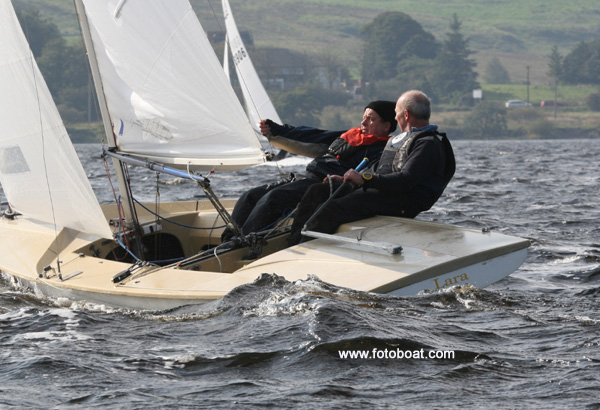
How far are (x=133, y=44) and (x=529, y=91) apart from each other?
108178 millimetres

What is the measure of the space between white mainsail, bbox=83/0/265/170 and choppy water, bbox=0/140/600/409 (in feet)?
4.20

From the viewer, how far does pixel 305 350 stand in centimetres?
392

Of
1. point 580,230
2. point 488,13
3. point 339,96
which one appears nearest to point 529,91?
point 339,96

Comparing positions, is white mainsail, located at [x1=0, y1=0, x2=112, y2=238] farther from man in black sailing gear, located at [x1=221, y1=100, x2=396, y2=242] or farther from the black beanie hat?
the black beanie hat

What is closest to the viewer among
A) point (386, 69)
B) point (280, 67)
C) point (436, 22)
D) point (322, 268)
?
point (322, 268)

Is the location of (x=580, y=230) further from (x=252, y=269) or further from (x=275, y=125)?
(x=252, y=269)

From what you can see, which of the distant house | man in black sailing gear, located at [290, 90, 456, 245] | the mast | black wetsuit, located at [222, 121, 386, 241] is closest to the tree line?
the distant house

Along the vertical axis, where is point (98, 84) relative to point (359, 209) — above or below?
above

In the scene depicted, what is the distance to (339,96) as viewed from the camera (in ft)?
332

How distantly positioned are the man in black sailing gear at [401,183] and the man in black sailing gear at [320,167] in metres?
0.31

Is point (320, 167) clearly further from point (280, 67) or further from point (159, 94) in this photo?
point (280, 67)

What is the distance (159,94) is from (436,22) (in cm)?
15695

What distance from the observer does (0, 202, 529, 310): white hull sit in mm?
4531

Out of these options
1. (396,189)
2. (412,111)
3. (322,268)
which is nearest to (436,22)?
(412,111)
